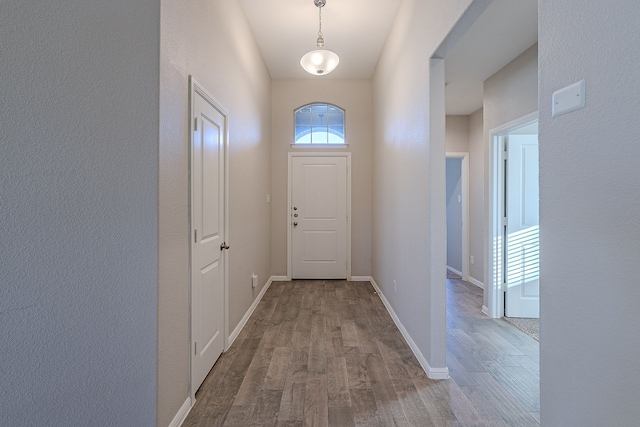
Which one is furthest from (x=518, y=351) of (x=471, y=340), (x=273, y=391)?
(x=273, y=391)

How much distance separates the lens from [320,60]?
8.79 feet

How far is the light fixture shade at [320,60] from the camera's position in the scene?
8.73 feet

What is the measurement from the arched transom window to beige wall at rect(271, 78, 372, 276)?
12cm

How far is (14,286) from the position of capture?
794 millimetres

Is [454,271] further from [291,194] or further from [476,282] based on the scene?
[291,194]

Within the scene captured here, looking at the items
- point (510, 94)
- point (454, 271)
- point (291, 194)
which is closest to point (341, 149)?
point (291, 194)

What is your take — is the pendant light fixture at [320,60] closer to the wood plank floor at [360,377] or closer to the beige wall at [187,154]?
the beige wall at [187,154]

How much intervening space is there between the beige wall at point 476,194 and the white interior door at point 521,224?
1.17 meters

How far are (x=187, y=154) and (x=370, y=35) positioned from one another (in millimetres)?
2794

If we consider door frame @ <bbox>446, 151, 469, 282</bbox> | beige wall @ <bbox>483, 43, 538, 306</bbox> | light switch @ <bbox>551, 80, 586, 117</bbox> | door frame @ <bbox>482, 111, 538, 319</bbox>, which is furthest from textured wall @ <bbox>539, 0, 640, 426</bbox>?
door frame @ <bbox>446, 151, 469, 282</bbox>

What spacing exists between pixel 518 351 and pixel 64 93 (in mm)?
3262

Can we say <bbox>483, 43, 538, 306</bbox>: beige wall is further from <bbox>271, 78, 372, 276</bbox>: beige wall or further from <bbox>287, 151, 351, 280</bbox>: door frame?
<bbox>287, 151, 351, 280</bbox>: door frame

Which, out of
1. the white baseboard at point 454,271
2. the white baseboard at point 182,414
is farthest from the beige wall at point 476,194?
the white baseboard at point 182,414

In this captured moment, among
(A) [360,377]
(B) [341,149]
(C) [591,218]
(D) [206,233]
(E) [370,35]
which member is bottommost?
(A) [360,377]
